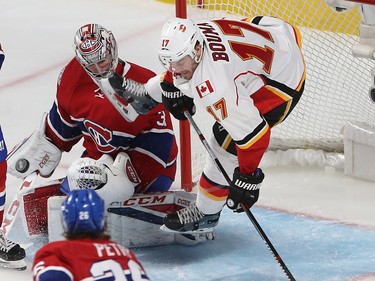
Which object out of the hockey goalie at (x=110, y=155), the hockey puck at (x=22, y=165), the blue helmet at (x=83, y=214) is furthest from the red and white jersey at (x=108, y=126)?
the blue helmet at (x=83, y=214)

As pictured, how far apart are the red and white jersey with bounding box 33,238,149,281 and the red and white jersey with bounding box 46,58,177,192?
1.39 metres

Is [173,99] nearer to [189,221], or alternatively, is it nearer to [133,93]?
[133,93]

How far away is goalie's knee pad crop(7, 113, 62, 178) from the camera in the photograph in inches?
168

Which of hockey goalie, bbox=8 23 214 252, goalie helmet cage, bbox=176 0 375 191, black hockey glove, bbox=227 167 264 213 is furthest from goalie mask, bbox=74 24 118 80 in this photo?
goalie helmet cage, bbox=176 0 375 191

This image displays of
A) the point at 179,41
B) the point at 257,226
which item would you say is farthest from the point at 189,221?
the point at 179,41

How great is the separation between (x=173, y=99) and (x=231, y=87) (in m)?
0.47

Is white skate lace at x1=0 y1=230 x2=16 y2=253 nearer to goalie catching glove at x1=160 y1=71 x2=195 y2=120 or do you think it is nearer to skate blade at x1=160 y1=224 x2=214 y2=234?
skate blade at x1=160 y1=224 x2=214 y2=234

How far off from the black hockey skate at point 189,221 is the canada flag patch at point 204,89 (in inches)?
24.2

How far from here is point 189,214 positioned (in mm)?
4125

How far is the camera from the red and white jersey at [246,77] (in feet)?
11.9

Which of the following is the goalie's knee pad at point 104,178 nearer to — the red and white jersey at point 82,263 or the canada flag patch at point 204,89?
the canada flag patch at point 204,89

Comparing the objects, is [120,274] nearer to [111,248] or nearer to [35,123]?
[111,248]

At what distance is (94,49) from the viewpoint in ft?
12.9

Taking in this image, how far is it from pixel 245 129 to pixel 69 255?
104 cm
